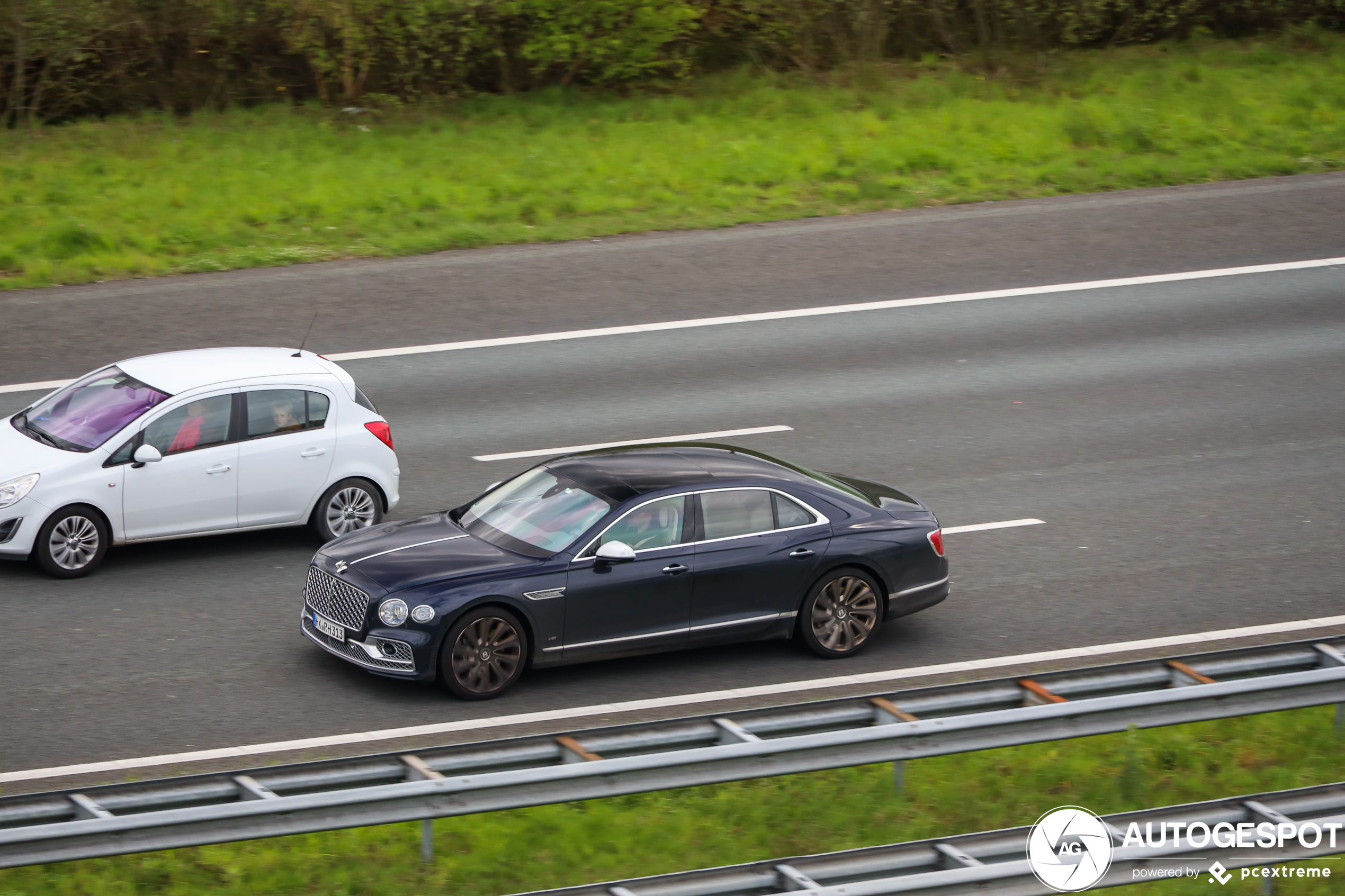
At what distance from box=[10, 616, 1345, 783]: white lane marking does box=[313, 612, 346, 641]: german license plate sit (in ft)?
2.62

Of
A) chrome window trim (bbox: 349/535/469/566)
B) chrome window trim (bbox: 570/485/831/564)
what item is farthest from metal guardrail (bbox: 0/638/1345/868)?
chrome window trim (bbox: 349/535/469/566)

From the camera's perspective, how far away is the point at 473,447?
14.9 meters

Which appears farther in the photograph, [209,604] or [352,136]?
[352,136]

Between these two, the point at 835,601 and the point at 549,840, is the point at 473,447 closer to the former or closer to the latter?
the point at 835,601

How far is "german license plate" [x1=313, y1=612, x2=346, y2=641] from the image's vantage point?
10266mm

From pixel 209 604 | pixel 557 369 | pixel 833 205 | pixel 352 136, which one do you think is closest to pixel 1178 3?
pixel 833 205

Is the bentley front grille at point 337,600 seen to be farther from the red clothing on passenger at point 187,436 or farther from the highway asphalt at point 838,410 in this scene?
the red clothing on passenger at point 187,436

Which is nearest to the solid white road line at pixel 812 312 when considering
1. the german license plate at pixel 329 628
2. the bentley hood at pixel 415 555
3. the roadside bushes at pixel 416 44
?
the bentley hood at pixel 415 555

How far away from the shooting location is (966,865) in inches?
280

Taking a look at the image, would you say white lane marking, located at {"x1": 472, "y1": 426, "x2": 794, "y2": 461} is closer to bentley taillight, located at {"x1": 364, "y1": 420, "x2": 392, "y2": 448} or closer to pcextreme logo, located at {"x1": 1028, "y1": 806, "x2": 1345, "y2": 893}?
bentley taillight, located at {"x1": 364, "y1": 420, "x2": 392, "y2": 448}

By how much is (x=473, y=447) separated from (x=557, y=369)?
7.79 ft

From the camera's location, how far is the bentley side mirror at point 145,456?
12086mm

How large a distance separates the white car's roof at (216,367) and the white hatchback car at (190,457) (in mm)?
17

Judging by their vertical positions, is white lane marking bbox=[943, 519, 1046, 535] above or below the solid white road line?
below
